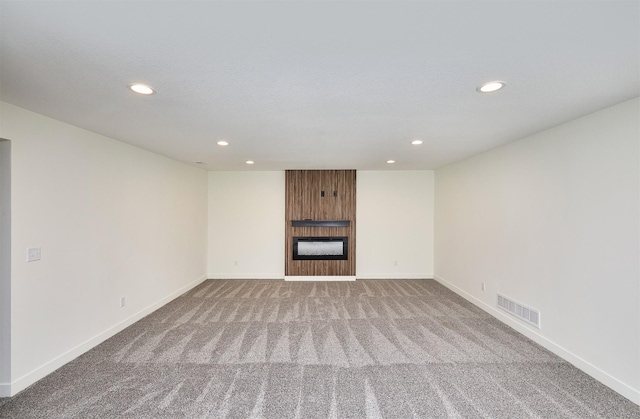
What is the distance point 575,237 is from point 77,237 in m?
5.15

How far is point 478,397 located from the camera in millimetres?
2254

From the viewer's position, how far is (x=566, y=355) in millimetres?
2775

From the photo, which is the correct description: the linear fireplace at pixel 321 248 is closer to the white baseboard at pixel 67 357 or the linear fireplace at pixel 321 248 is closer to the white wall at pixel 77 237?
the white wall at pixel 77 237

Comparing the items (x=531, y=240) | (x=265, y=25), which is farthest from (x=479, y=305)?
(x=265, y=25)

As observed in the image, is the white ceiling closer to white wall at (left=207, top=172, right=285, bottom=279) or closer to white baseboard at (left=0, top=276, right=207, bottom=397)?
white baseboard at (left=0, top=276, right=207, bottom=397)

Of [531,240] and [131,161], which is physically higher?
[131,161]

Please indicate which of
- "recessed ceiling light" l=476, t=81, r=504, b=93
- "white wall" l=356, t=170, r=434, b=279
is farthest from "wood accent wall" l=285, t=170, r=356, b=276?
"recessed ceiling light" l=476, t=81, r=504, b=93

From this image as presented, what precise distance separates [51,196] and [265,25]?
281cm

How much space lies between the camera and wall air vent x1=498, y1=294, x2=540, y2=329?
10.5ft

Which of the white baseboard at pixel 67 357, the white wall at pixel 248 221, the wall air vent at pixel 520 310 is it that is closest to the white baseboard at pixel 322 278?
the white wall at pixel 248 221

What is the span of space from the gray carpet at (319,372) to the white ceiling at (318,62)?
2408mm

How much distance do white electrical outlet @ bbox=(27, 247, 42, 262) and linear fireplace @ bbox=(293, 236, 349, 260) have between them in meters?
4.09

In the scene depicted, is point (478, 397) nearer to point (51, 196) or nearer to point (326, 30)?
point (326, 30)

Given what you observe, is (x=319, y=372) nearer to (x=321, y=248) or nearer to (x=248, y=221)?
(x=321, y=248)
